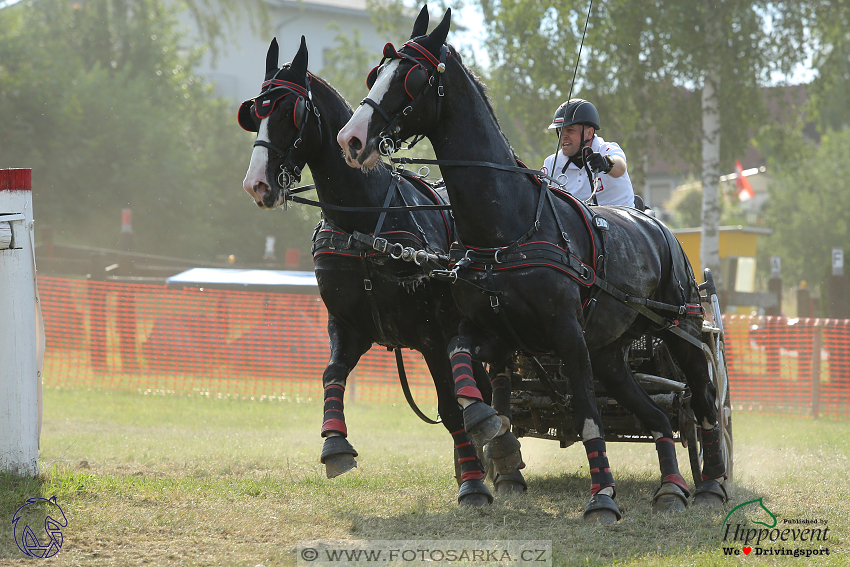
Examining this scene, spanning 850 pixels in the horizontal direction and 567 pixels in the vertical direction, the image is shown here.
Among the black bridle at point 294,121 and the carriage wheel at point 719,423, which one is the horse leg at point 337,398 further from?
the carriage wheel at point 719,423

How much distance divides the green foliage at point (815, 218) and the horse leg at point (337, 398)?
28048mm

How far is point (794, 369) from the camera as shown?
12.3 m

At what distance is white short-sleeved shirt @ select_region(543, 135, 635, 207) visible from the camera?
19.2 feet

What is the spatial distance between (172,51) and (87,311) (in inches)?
729

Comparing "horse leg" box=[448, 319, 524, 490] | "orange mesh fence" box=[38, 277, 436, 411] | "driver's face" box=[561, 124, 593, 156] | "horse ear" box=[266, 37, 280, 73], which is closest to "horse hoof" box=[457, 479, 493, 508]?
"horse leg" box=[448, 319, 524, 490]

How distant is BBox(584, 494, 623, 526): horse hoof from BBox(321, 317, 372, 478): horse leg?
1.24 meters

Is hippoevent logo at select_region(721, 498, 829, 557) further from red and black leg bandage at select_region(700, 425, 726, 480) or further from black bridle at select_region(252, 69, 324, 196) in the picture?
black bridle at select_region(252, 69, 324, 196)

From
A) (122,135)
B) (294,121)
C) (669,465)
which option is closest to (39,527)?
(294,121)

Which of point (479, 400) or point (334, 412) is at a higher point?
point (479, 400)

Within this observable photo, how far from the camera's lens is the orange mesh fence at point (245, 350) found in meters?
11.3

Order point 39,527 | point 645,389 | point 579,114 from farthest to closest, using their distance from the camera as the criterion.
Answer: point 579,114 → point 645,389 → point 39,527

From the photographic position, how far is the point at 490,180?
4207 millimetres

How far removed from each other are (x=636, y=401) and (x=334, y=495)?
6.25 feet

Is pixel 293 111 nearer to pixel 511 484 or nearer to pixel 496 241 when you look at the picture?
pixel 496 241
